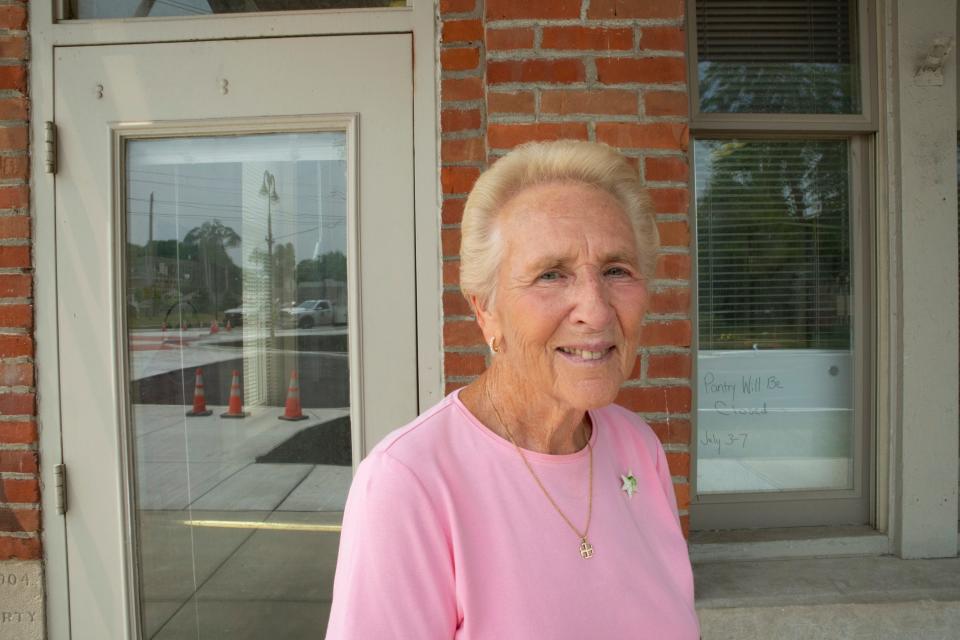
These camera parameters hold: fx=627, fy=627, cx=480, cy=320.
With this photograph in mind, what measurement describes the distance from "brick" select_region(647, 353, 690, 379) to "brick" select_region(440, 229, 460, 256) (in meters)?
0.77

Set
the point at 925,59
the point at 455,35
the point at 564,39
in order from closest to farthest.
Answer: the point at 564,39 → the point at 455,35 → the point at 925,59

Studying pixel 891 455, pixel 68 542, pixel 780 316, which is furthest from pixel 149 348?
pixel 891 455

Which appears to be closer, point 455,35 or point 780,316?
point 455,35

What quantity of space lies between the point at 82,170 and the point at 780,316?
2.93m

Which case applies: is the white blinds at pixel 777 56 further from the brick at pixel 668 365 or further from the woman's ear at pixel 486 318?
the woman's ear at pixel 486 318

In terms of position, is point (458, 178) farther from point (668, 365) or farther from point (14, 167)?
point (14, 167)

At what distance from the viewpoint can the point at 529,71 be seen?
2072mm

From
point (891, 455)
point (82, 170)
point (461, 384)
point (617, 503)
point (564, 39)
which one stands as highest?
point (564, 39)

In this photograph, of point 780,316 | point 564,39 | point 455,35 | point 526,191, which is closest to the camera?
point 526,191

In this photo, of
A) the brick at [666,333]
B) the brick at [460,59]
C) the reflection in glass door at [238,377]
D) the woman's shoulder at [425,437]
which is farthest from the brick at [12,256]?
the brick at [666,333]

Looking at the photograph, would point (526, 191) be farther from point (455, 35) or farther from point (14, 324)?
point (14, 324)

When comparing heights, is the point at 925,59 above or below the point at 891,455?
above

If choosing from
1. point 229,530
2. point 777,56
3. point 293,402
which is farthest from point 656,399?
point 229,530

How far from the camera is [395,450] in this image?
46.4 inches
